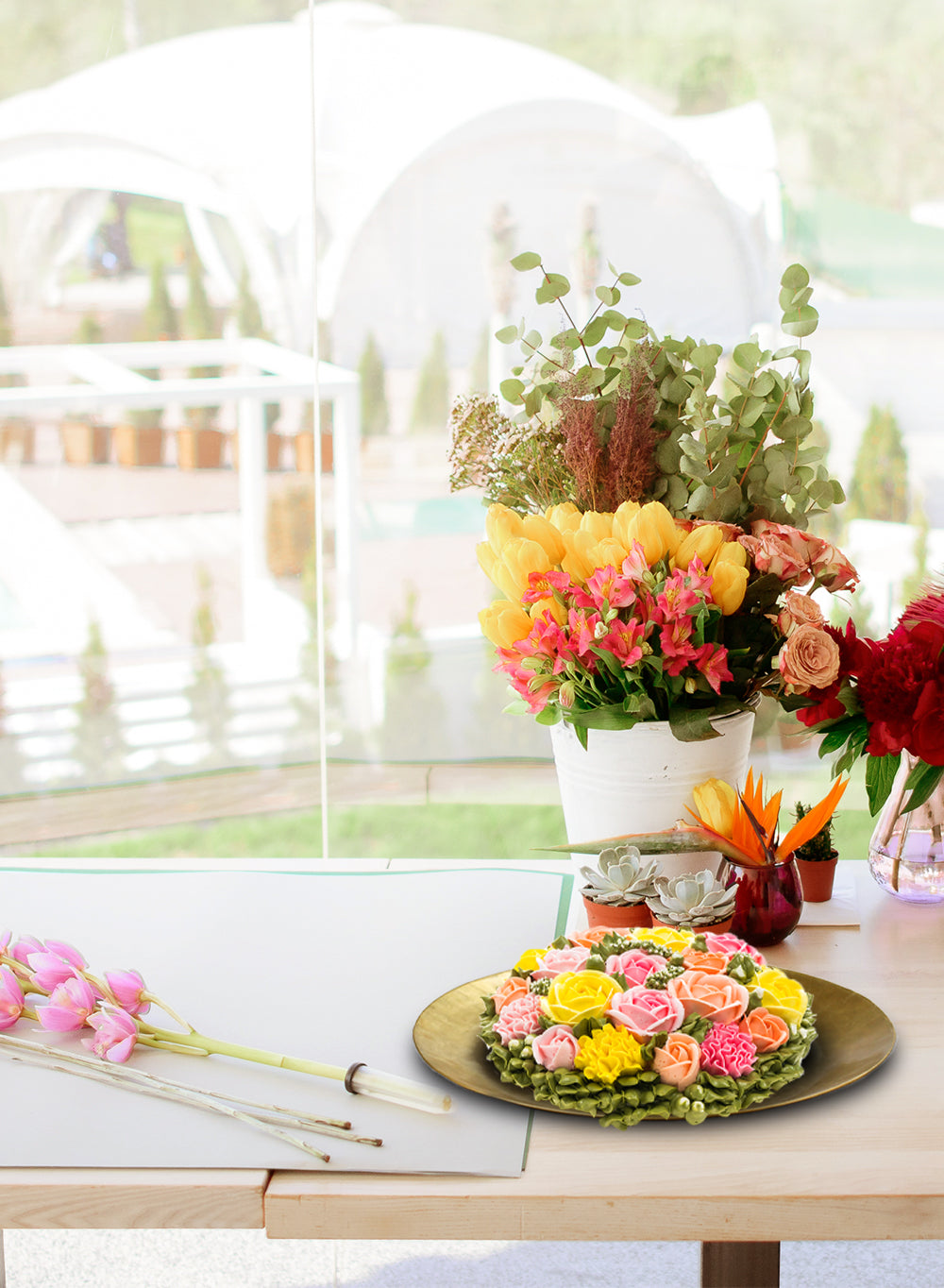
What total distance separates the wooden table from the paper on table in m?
0.02

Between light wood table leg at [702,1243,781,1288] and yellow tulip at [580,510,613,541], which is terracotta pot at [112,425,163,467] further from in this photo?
light wood table leg at [702,1243,781,1288]

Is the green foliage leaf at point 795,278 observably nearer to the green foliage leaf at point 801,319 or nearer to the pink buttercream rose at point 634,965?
the green foliage leaf at point 801,319

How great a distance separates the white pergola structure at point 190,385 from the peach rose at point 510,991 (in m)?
2.09

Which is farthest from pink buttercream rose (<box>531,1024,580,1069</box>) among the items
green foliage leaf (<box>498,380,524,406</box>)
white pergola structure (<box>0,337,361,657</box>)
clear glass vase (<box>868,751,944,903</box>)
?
white pergola structure (<box>0,337,361,657</box>)

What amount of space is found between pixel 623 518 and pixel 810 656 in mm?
174

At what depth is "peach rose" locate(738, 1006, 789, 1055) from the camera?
0.79 m

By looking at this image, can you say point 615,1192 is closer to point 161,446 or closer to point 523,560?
point 523,560

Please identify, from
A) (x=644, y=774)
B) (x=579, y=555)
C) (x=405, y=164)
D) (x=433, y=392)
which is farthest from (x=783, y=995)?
(x=405, y=164)

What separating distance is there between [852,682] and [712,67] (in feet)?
6.75

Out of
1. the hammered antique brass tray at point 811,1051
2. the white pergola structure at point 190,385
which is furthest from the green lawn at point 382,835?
the hammered antique brass tray at point 811,1051

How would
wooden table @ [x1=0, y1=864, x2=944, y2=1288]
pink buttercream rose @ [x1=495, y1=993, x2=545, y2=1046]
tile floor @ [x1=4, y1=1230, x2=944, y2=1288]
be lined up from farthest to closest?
tile floor @ [x1=4, y1=1230, x2=944, y2=1288] < pink buttercream rose @ [x1=495, y1=993, x2=545, y2=1046] < wooden table @ [x1=0, y1=864, x2=944, y2=1288]

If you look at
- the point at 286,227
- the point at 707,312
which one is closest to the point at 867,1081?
the point at 707,312

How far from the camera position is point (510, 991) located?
0.84 metres

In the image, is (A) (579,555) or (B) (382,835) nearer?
(A) (579,555)
